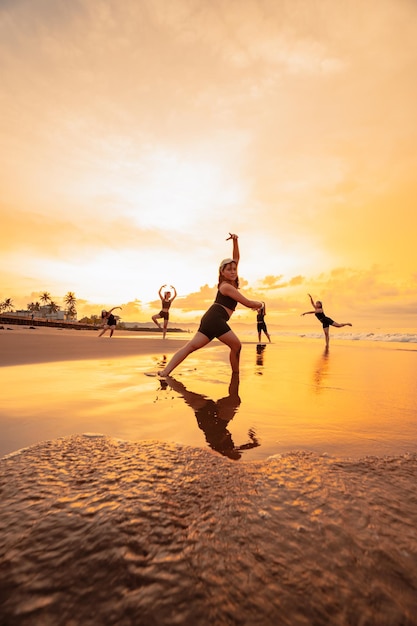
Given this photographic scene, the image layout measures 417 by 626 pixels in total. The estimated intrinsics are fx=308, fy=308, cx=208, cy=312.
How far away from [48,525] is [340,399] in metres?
3.51

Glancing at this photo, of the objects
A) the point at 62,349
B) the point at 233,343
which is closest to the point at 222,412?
the point at 233,343

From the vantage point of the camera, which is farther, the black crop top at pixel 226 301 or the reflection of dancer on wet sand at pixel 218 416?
the black crop top at pixel 226 301

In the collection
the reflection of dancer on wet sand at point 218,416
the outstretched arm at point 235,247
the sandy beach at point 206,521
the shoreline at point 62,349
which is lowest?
the reflection of dancer on wet sand at point 218,416

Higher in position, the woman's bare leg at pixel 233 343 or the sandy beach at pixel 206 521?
the woman's bare leg at pixel 233 343

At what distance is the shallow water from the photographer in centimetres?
232

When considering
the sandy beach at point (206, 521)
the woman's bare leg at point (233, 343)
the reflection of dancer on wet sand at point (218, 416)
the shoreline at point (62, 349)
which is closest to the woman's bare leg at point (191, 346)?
the woman's bare leg at point (233, 343)

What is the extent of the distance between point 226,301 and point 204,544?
4310 millimetres

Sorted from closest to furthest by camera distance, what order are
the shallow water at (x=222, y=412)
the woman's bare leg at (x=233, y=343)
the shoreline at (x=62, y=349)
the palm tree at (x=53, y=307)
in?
the shallow water at (x=222, y=412)
the woman's bare leg at (x=233, y=343)
the shoreline at (x=62, y=349)
the palm tree at (x=53, y=307)

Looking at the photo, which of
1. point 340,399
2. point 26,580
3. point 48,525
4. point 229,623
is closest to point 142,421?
point 48,525

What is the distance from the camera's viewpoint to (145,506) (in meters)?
1.36

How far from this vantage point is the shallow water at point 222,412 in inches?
91.2

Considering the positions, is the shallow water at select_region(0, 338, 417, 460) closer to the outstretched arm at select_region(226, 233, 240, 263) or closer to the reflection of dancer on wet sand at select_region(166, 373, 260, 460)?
the reflection of dancer on wet sand at select_region(166, 373, 260, 460)

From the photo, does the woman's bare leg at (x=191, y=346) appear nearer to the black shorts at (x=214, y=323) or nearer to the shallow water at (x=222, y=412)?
the black shorts at (x=214, y=323)

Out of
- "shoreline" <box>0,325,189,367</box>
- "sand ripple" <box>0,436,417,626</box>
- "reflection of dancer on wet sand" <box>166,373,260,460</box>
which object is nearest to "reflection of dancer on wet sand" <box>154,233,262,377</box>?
"reflection of dancer on wet sand" <box>166,373,260,460</box>
